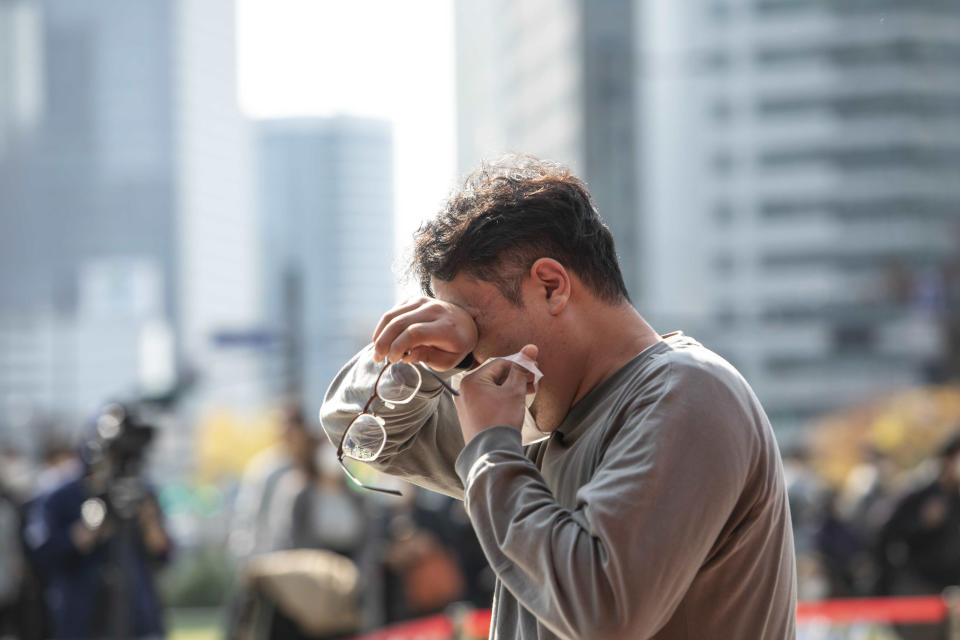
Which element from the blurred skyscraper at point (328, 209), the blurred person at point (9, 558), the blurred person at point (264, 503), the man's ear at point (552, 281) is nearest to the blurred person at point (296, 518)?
the blurred person at point (264, 503)

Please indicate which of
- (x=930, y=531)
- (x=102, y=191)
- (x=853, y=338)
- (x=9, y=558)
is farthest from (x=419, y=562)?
(x=102, y=191)

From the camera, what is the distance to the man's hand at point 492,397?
1.97 metres

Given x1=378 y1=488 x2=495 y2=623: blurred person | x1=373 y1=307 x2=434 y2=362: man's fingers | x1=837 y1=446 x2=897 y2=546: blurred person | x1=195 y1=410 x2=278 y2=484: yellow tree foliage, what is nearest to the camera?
x1=373 y1=307 x2=434 y2=362: man's fingers

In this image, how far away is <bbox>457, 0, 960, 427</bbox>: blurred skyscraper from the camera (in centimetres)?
8994

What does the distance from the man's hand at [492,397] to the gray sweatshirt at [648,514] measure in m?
0.03

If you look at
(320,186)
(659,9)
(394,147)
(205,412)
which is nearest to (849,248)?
(659,9)

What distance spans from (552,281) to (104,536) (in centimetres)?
543

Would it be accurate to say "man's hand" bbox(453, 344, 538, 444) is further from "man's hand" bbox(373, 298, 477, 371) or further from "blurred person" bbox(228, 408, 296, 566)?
"blurred person" bbox(228, 408, 296, 566)

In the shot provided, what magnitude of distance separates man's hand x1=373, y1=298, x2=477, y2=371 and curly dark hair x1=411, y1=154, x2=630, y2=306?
65 millimetres

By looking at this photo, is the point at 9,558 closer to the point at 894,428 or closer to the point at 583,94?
the point at 894,428

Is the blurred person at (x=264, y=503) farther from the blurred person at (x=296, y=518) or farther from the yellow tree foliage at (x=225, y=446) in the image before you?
the yellow tree foliage at (x=225, y=446)

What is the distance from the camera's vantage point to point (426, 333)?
2.05m

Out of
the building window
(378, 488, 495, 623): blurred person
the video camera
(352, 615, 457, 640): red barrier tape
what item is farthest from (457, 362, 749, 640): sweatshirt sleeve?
the building window

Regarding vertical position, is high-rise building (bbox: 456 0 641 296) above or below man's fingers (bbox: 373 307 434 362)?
above
